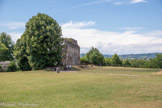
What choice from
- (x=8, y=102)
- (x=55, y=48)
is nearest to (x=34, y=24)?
(x=55, y=48)

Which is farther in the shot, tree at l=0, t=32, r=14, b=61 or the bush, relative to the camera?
tree at l=0, t=32, r=14, b=61

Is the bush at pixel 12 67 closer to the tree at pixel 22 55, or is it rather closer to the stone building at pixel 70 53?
the tree at pixel 22 55

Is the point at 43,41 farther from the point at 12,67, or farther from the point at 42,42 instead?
the point at 12,67

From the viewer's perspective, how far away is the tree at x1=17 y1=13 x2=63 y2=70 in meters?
43.6

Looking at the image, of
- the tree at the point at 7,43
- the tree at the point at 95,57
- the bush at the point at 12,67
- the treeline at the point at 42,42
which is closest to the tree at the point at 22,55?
the treeline at the point at 42,42

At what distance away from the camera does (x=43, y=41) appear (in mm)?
44688

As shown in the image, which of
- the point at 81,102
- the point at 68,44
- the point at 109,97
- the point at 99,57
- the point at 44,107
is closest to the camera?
the point at 44,107

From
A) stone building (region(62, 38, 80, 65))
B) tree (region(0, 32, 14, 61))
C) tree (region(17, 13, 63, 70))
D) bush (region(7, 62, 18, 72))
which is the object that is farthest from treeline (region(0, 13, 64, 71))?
tree (region(0, 32, 14, 61))

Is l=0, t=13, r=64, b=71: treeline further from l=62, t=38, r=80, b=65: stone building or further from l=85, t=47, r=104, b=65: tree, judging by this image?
l=85, t=47, r=104, b=65: tree

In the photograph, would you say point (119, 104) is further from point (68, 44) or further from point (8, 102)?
point (68, 44)

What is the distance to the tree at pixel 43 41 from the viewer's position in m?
43.6

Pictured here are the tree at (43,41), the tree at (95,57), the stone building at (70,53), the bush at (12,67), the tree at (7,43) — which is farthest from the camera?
the tree at (95,57)

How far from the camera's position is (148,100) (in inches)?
413

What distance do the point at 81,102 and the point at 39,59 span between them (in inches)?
1444
